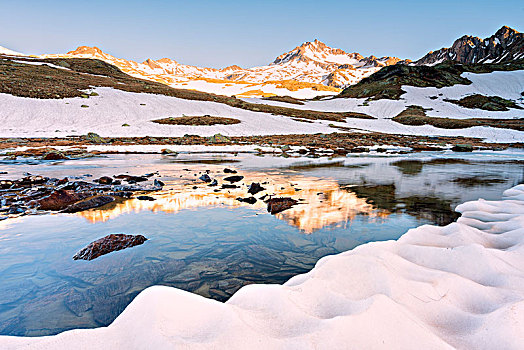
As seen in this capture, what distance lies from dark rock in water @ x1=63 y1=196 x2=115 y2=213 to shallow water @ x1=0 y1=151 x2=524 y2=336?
1.49 feet

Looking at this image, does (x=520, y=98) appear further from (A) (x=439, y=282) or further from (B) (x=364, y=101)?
(A) (x=439, y=282)

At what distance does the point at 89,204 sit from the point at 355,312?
310 inches

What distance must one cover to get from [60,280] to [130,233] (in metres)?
1.92

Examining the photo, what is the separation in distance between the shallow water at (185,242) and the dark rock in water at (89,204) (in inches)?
17.8

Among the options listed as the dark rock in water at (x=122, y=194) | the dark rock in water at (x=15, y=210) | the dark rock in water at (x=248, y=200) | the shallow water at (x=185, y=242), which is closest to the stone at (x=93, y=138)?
the dark rock in water at (x=122, y=194)

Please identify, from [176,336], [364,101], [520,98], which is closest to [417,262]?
[176,336]

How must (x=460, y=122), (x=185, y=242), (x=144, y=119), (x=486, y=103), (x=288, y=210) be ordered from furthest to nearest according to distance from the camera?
1. (x=486, y=103)
2. (x=460, y=122)
3. (x=144, y=119)
4. (x=288, y=210)
5. (x=185, y=242)

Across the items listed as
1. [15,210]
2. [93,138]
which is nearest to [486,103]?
[93,138]

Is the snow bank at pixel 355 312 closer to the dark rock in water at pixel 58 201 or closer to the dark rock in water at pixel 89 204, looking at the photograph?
the dark rock in water at pixel 89 204

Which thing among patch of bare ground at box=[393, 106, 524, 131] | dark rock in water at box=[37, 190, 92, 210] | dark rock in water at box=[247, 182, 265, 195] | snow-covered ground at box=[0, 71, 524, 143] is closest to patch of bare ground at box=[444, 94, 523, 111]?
snow-covered ground at box=[0, 71, 524, 143]

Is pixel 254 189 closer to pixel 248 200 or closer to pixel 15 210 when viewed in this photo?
pixel 248 200

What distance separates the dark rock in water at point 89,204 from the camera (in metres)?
7.43

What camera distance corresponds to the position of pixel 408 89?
86.3 m

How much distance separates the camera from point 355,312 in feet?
8.21
